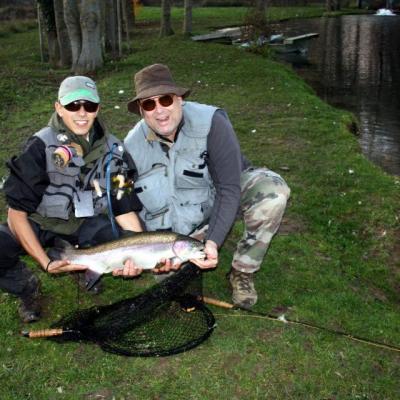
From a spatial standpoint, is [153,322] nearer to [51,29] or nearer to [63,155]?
[63,155]

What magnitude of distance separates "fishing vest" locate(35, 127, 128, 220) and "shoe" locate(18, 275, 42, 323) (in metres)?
0.71

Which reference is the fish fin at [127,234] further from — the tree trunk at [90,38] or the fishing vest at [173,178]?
the tree trunk at [90,38]

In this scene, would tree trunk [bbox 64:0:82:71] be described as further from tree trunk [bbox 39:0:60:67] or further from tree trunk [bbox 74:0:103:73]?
tree trunk [bbox 39:0:60:67]

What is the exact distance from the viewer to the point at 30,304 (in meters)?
4.77

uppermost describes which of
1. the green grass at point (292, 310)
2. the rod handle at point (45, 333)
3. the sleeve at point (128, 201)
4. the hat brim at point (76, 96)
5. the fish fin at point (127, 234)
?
the hat brim at point (76, 96)

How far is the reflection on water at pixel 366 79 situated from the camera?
470 inches

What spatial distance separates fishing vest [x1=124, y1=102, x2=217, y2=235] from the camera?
187 inches

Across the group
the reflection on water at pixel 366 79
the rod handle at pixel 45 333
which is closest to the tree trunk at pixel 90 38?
the reflection on water at pixel 366 79

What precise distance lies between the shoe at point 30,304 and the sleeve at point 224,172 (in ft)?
5.33

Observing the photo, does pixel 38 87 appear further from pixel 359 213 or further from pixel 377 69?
pixel 377 69

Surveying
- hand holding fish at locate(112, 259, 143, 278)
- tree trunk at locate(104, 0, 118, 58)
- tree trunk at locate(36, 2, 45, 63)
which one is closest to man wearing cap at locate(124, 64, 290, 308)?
hand holding fish at locate(112, 259, 143, 278)

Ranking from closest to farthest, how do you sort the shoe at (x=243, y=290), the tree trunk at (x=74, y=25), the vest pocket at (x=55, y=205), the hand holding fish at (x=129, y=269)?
1. the hand holding fish at (x=129, y=269)
2. the vest pocket at (x=55, y=205)
3. the shoe at (x=243, y=290)
4. the tree trunk at (x=74, y=25)

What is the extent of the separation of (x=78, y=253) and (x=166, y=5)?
78.4 ft

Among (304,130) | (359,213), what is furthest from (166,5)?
(359,213)
